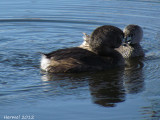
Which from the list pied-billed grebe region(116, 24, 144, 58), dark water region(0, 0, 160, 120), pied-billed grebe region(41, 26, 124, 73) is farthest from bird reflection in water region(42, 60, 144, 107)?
pied-billed grebe region(116, 24, 144, 58)

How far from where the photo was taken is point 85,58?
7902 millimetres

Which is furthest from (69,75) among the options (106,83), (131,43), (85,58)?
(131,43)

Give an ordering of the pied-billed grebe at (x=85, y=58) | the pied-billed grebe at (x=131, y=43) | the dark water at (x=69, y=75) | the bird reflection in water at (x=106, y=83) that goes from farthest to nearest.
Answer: the pied-billed grebe at (x=131, y=43), the pied-billed grebe at (x=85, y=58), the bird reflection in water at (x=106, y=83), the dark water at (x=69, y=75)

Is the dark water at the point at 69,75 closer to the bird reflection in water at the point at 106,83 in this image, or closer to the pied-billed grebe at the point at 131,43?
the bird reflection in water at the point at 106,83

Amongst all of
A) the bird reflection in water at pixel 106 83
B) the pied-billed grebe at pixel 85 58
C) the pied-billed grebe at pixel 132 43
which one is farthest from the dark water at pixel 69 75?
the pied-billed grebe at pixel 132 43

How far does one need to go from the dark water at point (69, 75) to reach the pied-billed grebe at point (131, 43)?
32 cm

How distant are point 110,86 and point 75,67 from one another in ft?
3.19

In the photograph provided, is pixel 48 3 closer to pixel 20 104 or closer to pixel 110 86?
pixel 110 86

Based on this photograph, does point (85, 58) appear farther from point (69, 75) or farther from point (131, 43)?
point (131, 43)

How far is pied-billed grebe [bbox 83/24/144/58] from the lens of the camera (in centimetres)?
945

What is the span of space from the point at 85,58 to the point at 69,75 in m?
0.49

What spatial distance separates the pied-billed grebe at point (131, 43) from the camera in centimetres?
945

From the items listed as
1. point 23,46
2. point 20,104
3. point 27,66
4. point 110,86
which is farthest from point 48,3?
point 20,104

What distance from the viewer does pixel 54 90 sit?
6.89m
